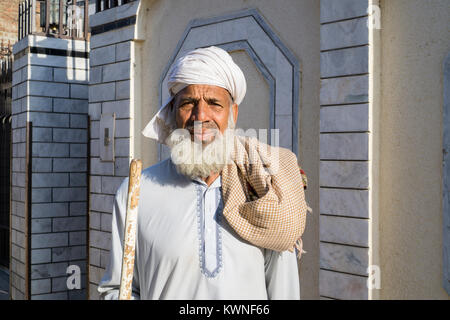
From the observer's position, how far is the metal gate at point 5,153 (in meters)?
9.48

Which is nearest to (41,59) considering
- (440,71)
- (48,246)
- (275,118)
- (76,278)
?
(48,246)

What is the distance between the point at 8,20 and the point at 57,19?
6125 millimetres

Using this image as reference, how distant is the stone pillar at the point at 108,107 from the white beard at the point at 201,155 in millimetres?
3867

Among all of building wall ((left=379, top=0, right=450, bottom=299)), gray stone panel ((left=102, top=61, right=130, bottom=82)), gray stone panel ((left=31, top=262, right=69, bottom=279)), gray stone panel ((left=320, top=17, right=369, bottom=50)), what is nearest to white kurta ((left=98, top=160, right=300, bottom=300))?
building wall ((left=379, top=0, right=450, bottom=299))

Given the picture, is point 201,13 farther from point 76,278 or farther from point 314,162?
point 76,278

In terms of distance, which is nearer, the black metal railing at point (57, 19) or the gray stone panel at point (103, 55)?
the gray stone panel at point (103, 55)

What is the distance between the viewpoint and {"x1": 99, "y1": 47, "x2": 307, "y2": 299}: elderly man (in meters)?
2.05

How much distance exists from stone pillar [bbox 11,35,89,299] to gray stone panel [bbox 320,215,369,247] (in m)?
4.98

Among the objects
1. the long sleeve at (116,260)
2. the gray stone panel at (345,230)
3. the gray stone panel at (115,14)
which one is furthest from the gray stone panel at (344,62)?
the gray stone panel at (115,14)

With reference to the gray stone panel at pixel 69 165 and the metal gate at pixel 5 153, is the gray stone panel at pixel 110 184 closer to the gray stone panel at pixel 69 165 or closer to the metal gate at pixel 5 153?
the gray stone panel at pixel 69 165

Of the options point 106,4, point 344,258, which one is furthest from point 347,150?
point 106,4

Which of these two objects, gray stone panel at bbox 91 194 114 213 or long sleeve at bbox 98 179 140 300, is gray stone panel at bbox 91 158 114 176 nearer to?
gray stone panel at bbox 91 194 114 213

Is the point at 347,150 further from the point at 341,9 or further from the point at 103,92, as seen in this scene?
the point at 103,92

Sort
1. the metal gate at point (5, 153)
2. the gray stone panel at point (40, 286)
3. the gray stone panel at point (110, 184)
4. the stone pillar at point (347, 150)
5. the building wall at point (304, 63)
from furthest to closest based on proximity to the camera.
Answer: the metal gate at point (5, 153)
the gray stone panel at point (40, 286)
the gray stone panel at point (110, 184)
the building wall at point (304, 63)
the stone pillar at point (347, 150)
